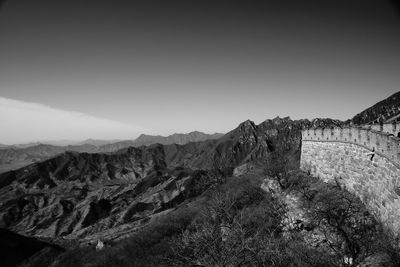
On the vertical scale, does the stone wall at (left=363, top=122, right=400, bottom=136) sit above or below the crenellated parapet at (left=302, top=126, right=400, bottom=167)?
above

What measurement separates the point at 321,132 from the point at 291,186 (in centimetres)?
763

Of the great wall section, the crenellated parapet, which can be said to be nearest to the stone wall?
the great wall section

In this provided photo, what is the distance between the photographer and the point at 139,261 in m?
54.2

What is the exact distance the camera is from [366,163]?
23312 millimetres

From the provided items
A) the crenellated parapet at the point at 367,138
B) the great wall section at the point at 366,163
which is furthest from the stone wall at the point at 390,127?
the crenellated parapet at the point at 367,138

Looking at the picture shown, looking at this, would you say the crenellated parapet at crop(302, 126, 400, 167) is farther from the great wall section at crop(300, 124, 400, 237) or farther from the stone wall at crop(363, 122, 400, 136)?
the stone wall at crop(363, 122, 400, 136)

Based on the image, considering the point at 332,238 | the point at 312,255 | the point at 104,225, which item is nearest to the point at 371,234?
the point at 332,238

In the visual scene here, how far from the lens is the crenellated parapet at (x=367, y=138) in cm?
1858

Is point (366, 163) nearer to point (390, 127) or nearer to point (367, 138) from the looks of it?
point (367, 138)

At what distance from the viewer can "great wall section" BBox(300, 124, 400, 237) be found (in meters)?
18.6

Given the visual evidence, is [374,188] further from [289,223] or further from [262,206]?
[262,206]

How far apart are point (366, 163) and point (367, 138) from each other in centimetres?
207

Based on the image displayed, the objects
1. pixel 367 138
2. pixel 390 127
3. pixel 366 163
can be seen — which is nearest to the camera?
pixel 367 138

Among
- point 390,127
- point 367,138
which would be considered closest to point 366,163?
point 367,138
